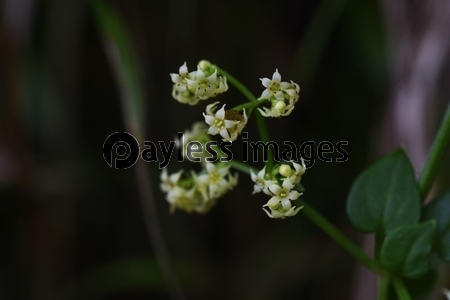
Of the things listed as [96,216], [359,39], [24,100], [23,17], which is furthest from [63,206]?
[359,39]

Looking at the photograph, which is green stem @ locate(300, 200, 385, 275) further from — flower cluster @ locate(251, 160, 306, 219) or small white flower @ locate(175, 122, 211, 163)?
small white flower @ locate(175, 122, 211, 163)

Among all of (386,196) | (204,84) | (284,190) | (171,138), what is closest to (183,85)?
(204,84)

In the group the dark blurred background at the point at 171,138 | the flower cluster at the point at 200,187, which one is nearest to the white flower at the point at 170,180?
the flower cluster at the point at 200,187

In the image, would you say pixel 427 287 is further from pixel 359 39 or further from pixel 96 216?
pixel 96 216

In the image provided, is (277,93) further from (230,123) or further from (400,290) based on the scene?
(400,290)

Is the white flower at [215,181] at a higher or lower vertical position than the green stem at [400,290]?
higher

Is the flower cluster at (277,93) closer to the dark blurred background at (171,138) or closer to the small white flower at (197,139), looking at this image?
the small white flower at (197,139)

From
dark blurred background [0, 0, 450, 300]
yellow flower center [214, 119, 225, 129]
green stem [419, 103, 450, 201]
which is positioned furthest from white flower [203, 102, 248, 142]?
dark blurred background [0, 0, 450, 300]
